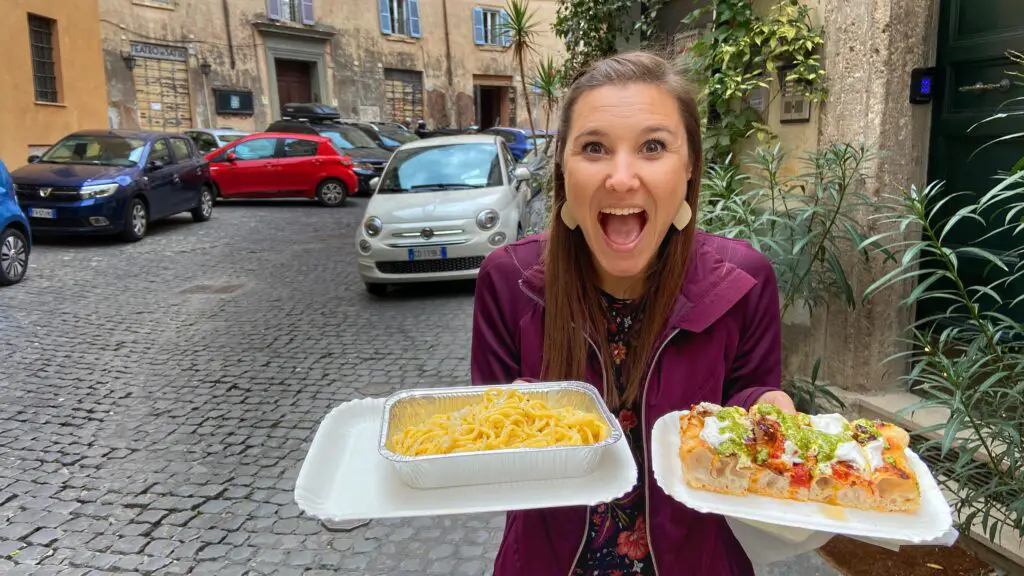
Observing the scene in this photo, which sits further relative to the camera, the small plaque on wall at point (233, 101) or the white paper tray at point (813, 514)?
the small plaque on wall at point (233, 101)

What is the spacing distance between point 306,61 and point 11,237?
20.4 metres

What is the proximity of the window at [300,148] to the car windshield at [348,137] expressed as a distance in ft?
6.71

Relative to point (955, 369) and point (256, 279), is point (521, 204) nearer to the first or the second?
point (256, 279)

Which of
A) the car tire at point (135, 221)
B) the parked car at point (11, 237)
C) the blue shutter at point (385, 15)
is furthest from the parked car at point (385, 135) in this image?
the parked car at point (11, 237)

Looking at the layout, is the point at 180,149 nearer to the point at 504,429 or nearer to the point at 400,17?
the point at 504,429

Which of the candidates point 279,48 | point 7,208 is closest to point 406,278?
point 7,208

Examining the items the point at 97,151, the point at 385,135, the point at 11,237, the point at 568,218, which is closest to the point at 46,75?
the point at 97,151

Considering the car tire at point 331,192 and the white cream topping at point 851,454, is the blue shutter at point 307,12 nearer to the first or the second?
the car tire at point 331,192

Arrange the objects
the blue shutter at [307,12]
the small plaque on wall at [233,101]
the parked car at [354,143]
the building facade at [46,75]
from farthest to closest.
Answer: the blue shutter at [307,12], the small plaque on wall at [233,101], the parked car at [354,143], the building facade at [46,75]

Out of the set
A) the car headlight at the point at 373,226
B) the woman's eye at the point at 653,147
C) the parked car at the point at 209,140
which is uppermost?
the parked car at the point at 209,140

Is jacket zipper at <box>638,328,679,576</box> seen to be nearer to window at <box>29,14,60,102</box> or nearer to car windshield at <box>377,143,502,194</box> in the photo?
car windshield at <box>377,143,502,194</box>

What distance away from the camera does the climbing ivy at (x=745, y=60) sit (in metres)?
4.21

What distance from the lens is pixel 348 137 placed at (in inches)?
730

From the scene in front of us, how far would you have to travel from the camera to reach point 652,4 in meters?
6.48
